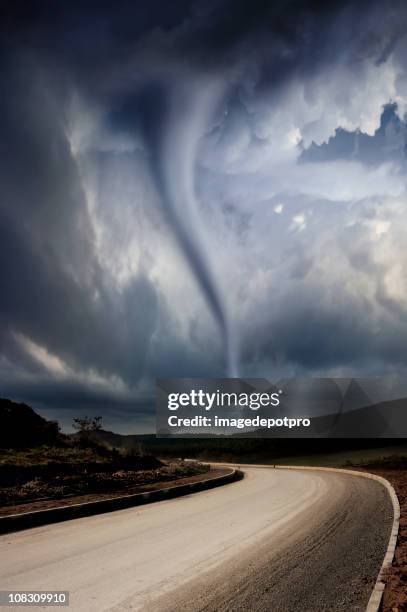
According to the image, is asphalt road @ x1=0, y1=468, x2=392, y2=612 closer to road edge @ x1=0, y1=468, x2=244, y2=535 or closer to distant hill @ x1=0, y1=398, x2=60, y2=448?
road edge @ x1=0, y1=468, x2=244, y2=535

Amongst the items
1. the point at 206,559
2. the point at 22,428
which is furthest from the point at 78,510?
the point at 22,428

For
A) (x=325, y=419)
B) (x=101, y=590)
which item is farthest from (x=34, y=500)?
(x=325, y=419)

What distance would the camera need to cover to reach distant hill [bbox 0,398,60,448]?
30845 millimetres

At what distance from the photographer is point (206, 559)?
27.3 ft

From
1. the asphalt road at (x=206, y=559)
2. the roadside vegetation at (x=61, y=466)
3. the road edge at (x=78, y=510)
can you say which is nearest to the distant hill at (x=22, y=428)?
the roadside vegetation at (x=61, y=466)

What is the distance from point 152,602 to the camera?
5.97 m

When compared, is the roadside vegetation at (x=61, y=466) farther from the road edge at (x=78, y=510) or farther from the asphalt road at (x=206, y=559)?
the asphalt road at (x=206, y=559)

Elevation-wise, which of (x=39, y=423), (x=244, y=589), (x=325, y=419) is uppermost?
(x=325, y=419)

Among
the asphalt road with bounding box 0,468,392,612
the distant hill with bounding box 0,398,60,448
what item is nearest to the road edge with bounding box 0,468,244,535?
the asphalt road with bounding box 0,468,392,612

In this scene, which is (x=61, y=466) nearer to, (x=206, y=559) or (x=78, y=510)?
(x=78, y=510)

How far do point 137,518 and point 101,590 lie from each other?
720cm

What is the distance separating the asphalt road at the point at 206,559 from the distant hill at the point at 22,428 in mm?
19306

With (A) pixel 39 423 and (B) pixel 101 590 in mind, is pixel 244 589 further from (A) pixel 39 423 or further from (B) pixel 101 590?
(A) pixel 39 423

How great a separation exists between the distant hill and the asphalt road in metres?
19.3
